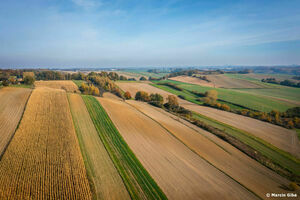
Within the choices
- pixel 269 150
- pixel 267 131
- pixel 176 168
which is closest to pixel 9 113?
pixel 176 168

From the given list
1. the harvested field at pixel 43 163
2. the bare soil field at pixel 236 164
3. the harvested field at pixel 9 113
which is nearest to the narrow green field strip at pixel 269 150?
the bare soil field at pixel 236 164

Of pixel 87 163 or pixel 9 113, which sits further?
pixel 9 113

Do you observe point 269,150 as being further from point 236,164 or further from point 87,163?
point 87,163

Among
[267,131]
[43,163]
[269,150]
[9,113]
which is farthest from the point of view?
[267,131]

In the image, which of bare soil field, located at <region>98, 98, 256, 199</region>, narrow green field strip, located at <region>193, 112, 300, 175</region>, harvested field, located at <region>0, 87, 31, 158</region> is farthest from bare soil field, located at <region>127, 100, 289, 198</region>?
harvested field, located at <region>0, 87, 31, 158</region>

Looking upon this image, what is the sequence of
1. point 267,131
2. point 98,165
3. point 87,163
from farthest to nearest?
point 267,131 < point 98,165 < point 87,163

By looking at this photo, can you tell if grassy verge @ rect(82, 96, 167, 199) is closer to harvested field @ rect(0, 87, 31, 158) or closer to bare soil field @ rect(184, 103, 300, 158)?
harvested field @ rect(0, 87, 31, 158)

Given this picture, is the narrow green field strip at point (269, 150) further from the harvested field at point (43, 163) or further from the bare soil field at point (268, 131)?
the harvested field at point (43, 163)

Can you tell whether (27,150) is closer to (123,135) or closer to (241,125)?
(123,135)
